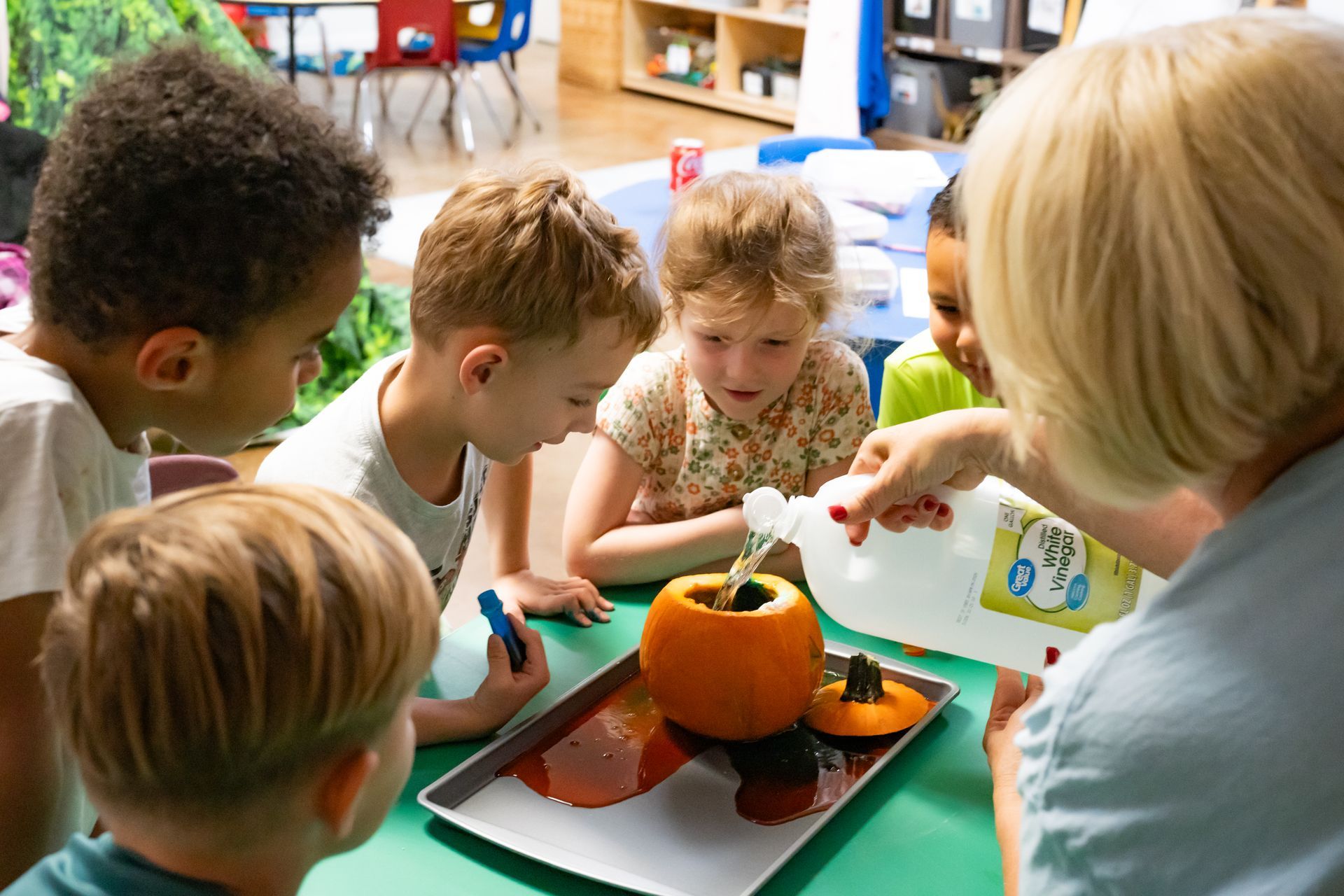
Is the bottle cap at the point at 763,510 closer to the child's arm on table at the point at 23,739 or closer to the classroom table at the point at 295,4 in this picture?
the child's arm on table at the point at 23,739

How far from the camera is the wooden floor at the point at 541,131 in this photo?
18.6 ft

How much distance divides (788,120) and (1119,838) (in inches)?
249

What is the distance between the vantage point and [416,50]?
573 centimetres

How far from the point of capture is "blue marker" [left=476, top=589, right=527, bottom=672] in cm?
109

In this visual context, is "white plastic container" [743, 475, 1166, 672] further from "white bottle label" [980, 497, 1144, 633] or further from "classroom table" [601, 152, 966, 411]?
"classroom table" [601, 152, 966, 411]

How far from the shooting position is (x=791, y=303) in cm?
142

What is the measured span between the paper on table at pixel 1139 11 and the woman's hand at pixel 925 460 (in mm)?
2624

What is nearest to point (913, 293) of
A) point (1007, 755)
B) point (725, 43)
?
point (1007, 755)

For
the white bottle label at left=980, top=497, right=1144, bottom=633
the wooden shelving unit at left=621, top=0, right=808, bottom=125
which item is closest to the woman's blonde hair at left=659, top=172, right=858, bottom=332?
the white bottle label at left=980, top=497, right=1144, bottom=633

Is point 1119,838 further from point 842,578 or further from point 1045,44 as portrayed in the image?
point 1045,44

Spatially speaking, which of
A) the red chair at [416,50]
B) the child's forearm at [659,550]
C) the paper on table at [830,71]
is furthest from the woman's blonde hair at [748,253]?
the red chair at [416,50]

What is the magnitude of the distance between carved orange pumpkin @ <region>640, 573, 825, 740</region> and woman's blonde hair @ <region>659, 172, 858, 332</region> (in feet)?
1.58

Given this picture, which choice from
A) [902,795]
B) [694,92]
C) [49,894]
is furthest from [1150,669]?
[694,92]

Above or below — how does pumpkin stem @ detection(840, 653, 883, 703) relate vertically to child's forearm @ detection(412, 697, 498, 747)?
above
